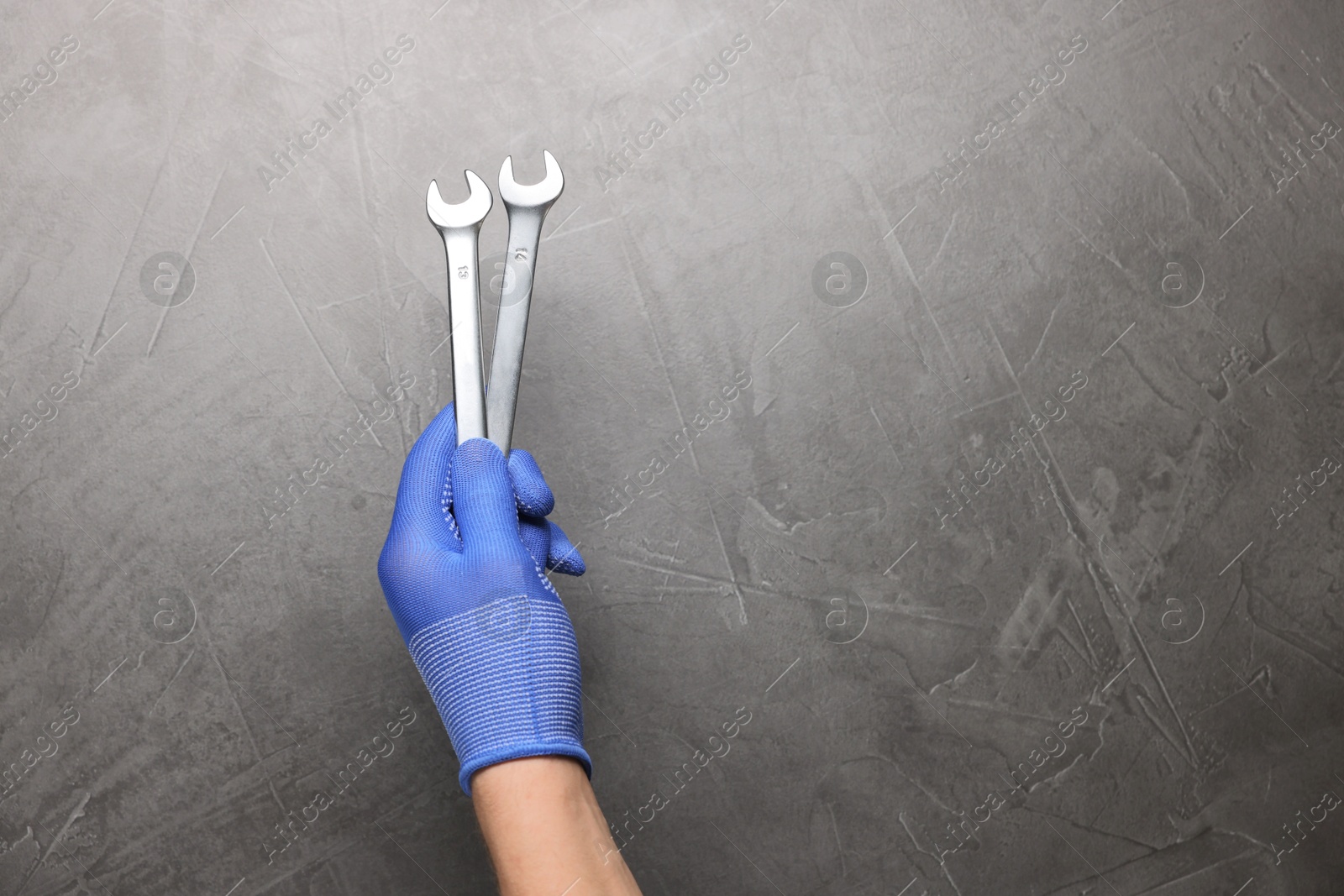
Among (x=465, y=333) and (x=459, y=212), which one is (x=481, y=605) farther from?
(x=459, y=212)

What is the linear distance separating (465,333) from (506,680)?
492mm

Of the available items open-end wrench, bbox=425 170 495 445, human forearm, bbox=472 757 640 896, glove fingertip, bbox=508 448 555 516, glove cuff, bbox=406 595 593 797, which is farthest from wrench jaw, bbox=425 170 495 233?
human forearm, bbox=472 757 640 896

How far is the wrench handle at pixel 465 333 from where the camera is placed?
4.15 feet

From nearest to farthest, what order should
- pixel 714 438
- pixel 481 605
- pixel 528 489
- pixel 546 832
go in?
pixel 546 832 → pixel 481 605 → pixel 528 489 → pixel 714 438

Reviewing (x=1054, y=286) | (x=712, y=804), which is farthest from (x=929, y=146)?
(x=712, y=804)

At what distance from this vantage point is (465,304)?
1.27 meters

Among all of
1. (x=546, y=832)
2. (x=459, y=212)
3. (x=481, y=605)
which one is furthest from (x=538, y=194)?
(x=546, y=832)

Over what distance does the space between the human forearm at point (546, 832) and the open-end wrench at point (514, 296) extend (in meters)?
0.46

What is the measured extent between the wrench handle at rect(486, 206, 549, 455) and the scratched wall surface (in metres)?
0.23

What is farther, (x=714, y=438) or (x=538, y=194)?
(x=714, y=438)

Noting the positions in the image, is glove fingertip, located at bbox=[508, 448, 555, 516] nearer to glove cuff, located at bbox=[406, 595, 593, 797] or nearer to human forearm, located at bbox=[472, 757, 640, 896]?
glove cuff, located at bbox=[406, 595, 593, 797]

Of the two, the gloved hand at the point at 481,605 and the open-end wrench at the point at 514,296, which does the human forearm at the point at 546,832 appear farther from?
the open-end wrench at the point at 514,296

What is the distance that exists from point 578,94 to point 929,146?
2.14 ft

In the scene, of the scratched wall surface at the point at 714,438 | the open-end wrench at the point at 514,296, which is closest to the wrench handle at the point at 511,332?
the open-end wrench at the point at 514,296
